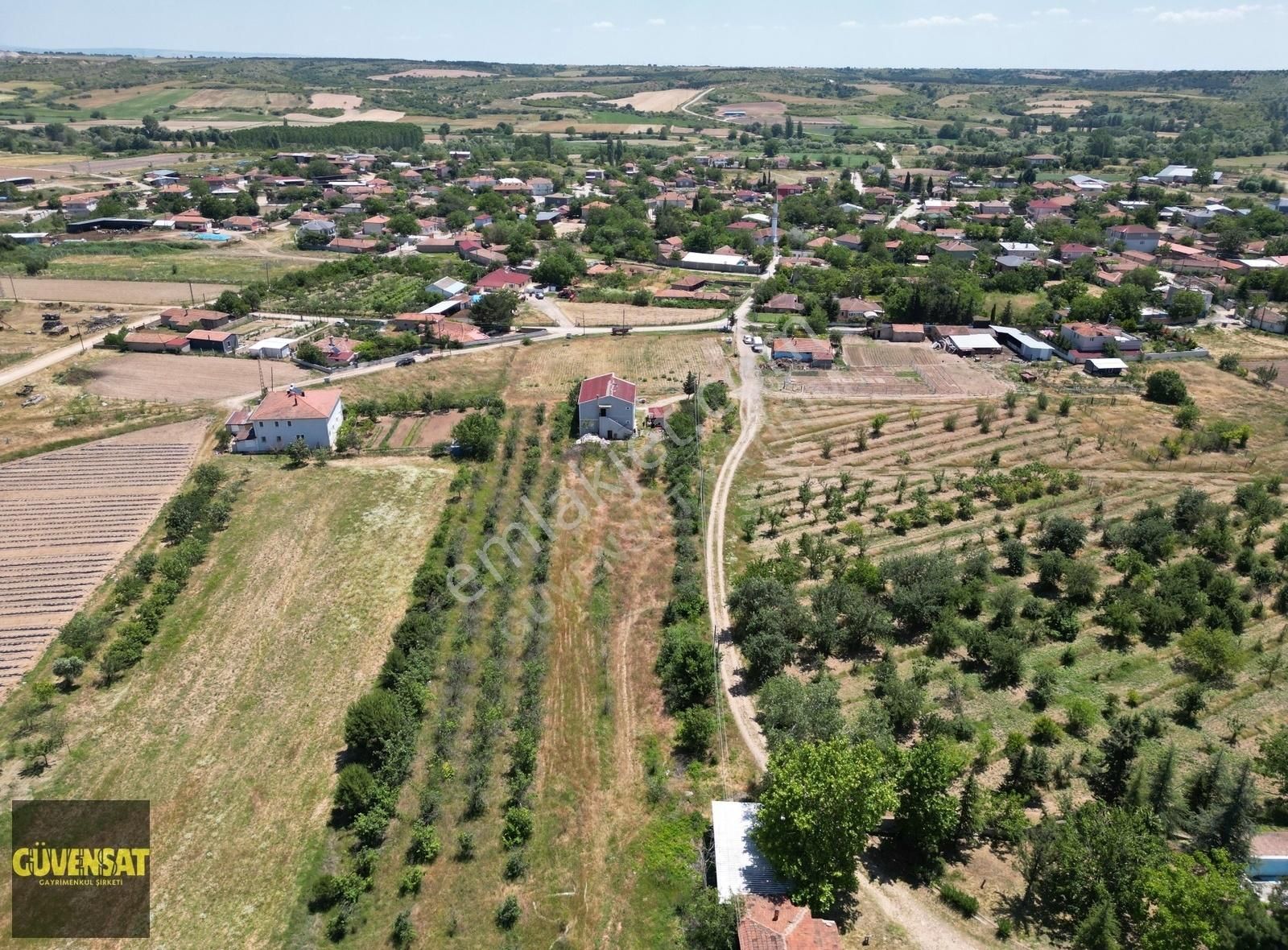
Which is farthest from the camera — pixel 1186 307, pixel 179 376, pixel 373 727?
pixel 1186 307

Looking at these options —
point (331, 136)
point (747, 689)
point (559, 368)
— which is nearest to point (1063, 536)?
point (747, 689)

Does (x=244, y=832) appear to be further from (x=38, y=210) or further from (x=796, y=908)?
(x=38, y=210)

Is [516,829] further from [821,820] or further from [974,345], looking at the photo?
[974,345]

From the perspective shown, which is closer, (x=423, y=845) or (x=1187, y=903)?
(x=1187, y=903)

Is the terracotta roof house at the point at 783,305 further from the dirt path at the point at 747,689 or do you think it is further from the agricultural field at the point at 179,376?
the agricultural field at the point at 179,376

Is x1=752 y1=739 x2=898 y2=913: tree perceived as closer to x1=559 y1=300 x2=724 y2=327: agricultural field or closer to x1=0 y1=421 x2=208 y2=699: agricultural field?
x1=0 y1=421 x2=208 y2=699: agricultural field

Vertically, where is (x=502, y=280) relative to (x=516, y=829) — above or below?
above

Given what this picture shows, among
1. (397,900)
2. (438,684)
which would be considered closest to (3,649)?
(438,684)
